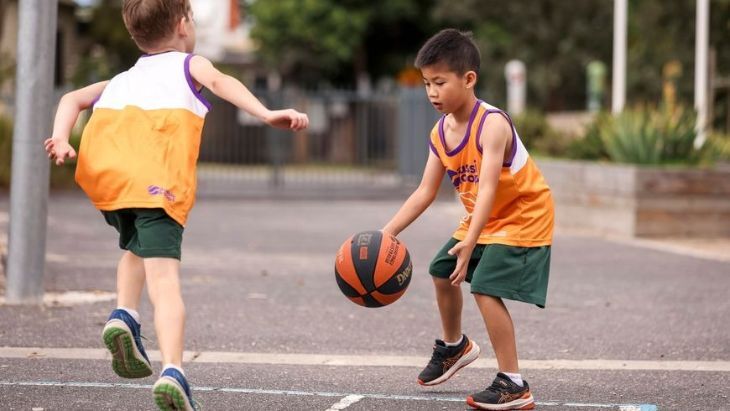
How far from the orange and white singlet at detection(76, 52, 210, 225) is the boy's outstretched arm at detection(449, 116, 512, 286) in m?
1.15

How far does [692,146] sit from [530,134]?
23.5ft

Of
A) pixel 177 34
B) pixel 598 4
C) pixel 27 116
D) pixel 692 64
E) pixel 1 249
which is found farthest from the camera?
pixel 598 4

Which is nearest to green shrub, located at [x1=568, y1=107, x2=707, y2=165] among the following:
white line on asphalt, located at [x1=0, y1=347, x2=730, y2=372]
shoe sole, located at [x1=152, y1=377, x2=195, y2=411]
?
white line on asphalt, located at [x1=0, y1=347, x2=730, y2=372]

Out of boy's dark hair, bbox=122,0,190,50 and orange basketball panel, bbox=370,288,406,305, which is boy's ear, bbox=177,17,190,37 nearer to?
boy's dark hair, bbox=122,0,190,50

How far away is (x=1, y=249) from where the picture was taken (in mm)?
12078

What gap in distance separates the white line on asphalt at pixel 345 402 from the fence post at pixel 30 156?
11.4 ft

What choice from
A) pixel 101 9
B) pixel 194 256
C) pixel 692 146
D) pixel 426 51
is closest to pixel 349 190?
pixel 692 146

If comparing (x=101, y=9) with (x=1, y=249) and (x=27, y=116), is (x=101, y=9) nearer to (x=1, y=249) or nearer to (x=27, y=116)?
(x=1, y=249)

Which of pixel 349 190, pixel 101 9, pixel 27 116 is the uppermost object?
pixel 101 9

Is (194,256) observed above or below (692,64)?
below

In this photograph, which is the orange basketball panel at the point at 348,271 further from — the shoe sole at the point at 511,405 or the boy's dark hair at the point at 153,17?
the boy's dark hair at the point at 153,17

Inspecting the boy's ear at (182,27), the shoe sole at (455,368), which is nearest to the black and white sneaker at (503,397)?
the shoe sole at (455,368)

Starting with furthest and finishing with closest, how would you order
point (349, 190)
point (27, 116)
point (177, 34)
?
point (349, 190) < point (27, 116) < point (177, 34)

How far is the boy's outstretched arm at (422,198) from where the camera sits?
594 cm
